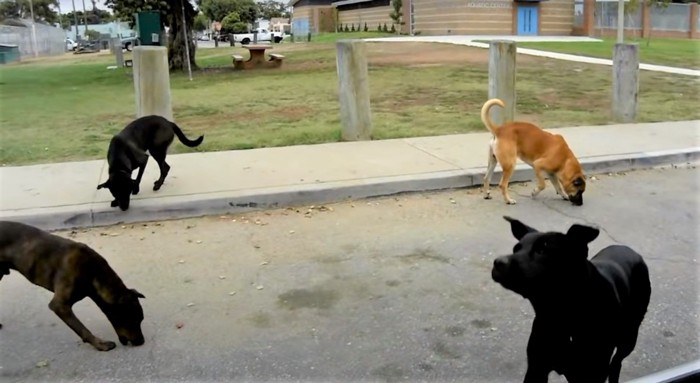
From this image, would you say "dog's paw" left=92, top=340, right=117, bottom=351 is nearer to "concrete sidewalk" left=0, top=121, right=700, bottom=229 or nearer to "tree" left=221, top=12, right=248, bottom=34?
"concrete sidewalk" left=0, top=121, right=700, bottom=229

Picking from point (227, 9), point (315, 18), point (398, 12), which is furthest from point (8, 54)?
point (227, 9)

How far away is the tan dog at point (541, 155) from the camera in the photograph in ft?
20.3

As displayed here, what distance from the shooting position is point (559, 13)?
54906 millimetres

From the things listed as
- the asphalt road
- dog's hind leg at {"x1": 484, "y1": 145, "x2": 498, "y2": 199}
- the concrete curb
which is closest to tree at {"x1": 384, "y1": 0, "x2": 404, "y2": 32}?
the concrete curb

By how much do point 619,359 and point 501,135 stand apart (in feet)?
11.9

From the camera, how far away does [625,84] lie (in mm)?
10258

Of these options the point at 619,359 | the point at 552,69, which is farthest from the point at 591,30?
the point at 619,359

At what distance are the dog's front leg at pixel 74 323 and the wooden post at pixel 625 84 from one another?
29.0 feet

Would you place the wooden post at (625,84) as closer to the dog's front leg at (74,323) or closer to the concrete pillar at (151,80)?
the concrete pillar at (151,80)

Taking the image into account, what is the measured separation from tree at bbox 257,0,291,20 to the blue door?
269ft

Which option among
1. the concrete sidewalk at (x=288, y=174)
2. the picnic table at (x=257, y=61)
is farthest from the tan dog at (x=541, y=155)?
the picnic table at (x=257, y=61)

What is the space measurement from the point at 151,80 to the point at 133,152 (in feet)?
8.12

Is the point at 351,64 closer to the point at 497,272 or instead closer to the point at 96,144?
the point at 96,144

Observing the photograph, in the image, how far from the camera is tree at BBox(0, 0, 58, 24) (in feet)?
316
